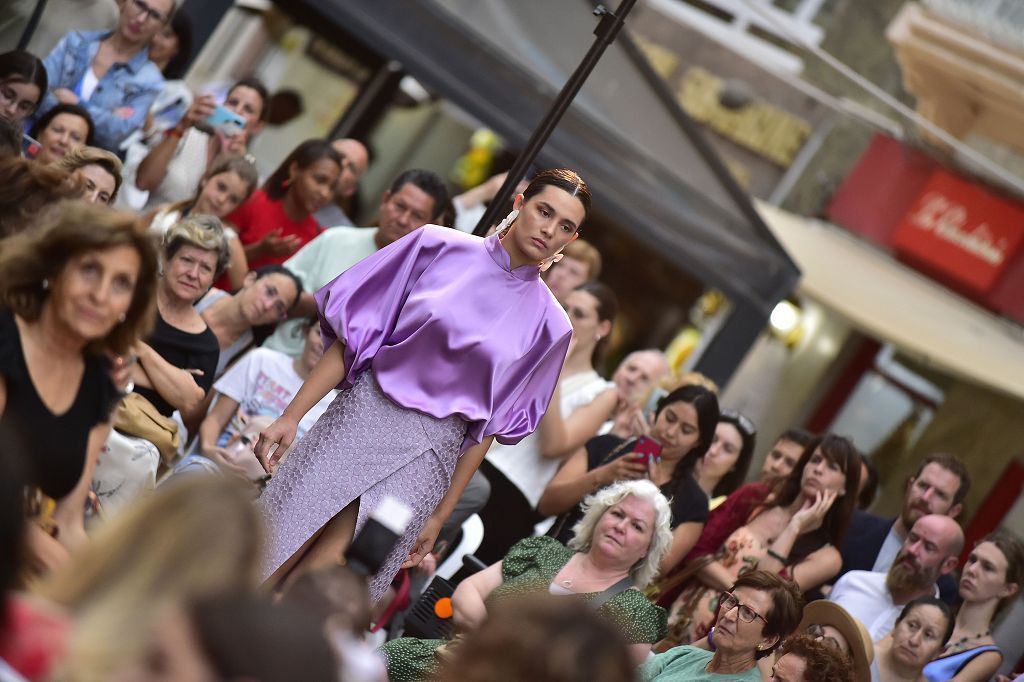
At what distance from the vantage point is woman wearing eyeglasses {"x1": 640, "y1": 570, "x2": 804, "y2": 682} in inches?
175

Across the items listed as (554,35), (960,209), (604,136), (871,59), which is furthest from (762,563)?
(871,59)

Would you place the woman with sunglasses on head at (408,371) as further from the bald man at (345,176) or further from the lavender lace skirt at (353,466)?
the bald man at (345,176)

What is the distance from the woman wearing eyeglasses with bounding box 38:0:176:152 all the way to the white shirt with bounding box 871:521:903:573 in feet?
12.7

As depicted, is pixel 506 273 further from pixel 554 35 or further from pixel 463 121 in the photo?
pixel 463 121

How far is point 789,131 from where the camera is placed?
14.1m

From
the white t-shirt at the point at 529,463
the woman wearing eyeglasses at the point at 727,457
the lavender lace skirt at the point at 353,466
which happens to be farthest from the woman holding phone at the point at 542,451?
the lavender lace skirt at the point at 353,466

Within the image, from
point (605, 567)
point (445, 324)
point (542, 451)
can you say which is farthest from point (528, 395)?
point (542, 451)

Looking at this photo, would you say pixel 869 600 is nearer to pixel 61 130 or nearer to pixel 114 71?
pixel 61 130

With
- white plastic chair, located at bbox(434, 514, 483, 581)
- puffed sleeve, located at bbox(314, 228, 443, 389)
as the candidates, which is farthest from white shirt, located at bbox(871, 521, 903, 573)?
puffed sleeve, located at bbox(314, 228, 443, 389)

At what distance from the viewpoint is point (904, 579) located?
5.46 meters

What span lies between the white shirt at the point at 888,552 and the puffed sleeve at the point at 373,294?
2.84m

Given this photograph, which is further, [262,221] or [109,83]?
[262,221]

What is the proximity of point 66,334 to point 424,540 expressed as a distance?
133 centimetres

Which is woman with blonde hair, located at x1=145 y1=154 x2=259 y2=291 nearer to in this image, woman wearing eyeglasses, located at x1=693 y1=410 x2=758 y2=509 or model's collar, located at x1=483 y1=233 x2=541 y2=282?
woman wearing eyeglasses, located at x1=693 y1=410 x2=758 y2=509
